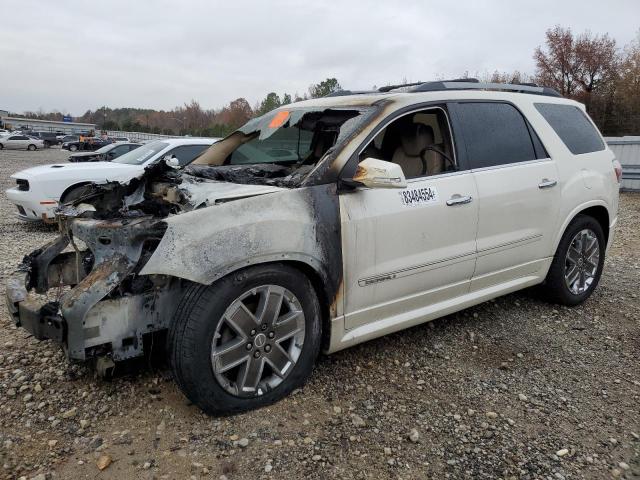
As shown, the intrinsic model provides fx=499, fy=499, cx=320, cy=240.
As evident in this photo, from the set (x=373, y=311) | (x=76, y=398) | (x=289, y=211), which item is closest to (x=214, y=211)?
(x=289, y=211)

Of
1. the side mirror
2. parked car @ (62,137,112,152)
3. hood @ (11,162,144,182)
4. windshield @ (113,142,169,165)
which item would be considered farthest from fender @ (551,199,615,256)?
parked car @ (62,137,112,152)

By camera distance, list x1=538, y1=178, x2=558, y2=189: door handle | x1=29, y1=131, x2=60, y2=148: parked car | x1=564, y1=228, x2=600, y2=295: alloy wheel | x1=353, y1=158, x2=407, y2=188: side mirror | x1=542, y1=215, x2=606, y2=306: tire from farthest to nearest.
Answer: x1=29, y1=131, x2=60, y2=148: parked car
x1=564, y1=228, x2=600, y2=295: alloy wheel
x1=542, y1=215, x2=606, y2=306: tire
x1=538, y1=178, x2=558, y2=189: door handle
x1=353, y1=158, x2=407, y2=188: side mirror

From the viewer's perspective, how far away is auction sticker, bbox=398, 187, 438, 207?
3090mm

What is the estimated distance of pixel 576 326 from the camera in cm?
411

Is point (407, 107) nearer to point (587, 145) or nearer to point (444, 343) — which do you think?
point (444, 343)

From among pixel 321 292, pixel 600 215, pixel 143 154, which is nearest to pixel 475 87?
pixel 600 215

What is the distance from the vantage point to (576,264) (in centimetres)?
438

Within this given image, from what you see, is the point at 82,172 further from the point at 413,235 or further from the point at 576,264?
the point at 576,264

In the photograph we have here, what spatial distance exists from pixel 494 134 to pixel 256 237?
2.09 metres

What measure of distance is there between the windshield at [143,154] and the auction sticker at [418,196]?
241 inches

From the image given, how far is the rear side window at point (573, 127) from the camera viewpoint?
414 centimetres

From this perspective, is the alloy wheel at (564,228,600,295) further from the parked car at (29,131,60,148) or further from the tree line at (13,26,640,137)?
the parked car at (29,131,60,148)

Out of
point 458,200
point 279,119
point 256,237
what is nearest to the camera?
point 256,237

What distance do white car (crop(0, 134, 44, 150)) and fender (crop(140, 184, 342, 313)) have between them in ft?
149
